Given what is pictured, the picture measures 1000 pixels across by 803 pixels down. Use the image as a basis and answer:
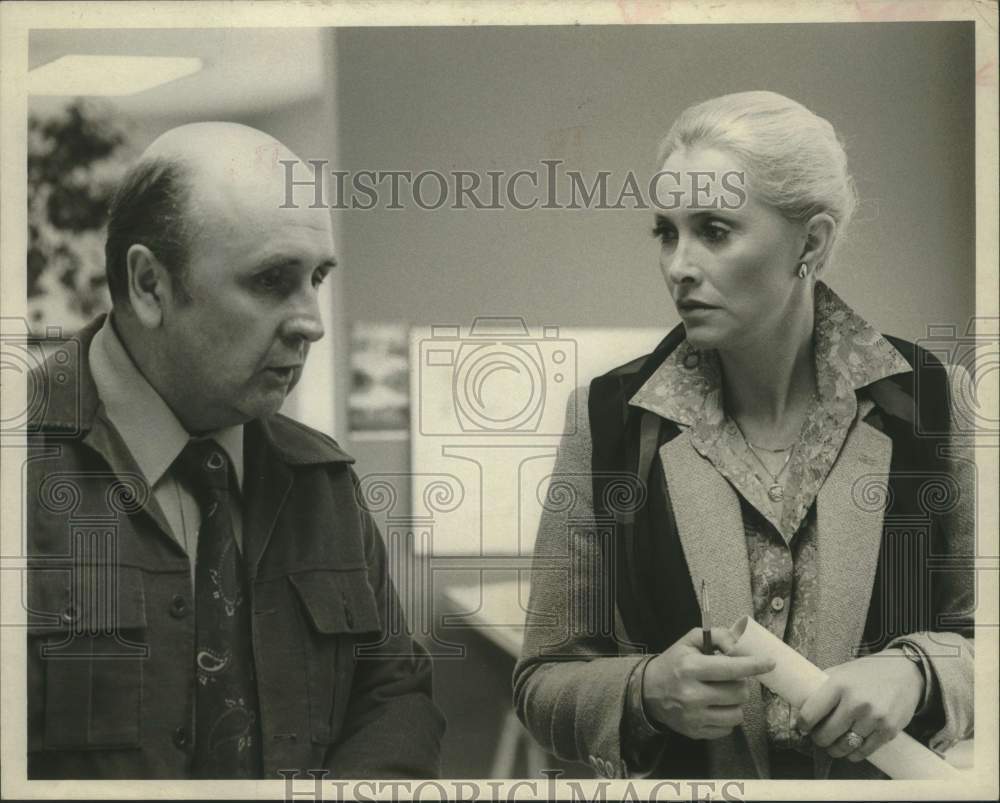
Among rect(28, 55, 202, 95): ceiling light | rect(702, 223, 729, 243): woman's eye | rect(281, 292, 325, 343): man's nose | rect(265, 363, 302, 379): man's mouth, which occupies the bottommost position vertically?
rect(265, 363, 302, 379): man's mouth

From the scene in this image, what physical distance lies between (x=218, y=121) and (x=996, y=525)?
1.97 metres

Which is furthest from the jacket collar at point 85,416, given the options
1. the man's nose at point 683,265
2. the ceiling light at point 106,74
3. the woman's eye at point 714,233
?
the woman's eye at point 714,233

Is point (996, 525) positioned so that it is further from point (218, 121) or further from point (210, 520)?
point (218, 121)

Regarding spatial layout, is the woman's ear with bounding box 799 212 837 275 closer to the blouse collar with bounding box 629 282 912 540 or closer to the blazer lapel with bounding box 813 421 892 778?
the blouse collar with bounding box 629 282 912 540

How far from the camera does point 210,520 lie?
269cm

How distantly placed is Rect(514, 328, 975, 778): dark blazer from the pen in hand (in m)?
0.02

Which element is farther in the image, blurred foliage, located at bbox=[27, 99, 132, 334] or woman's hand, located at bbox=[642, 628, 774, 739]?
blurred foliage, located at bbox=[27, 99, 132, 334]

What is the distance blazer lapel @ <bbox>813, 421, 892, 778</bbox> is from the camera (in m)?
2.65

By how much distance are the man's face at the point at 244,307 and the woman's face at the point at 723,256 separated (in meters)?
0.78

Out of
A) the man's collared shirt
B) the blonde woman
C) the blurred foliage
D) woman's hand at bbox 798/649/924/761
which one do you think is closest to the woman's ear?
the blonde woman

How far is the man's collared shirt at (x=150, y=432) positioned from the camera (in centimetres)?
269

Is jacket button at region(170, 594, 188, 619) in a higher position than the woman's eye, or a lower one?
lower

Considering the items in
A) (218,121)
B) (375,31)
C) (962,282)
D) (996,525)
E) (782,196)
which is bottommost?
(996,525)

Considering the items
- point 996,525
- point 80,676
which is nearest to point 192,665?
point 80,676
